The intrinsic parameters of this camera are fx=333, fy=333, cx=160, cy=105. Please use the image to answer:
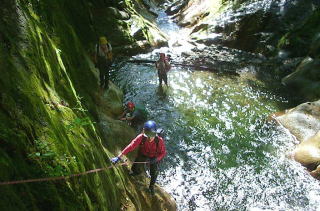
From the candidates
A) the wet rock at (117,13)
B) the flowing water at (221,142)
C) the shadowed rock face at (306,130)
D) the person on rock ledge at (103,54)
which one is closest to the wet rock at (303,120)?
the shadowed rock face at (306,130)

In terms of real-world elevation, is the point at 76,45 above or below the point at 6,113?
below

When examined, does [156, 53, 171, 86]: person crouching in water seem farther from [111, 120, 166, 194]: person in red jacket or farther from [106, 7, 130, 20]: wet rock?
[111, 120, 166, 194]: person in red jacket

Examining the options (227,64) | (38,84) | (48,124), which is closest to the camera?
(48,124)

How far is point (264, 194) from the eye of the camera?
9.85 m

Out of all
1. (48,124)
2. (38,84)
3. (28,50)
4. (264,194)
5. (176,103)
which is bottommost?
(264,194)

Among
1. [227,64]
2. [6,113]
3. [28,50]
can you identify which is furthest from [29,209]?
[227,64]

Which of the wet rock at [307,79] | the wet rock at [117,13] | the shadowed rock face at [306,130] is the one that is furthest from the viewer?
the wet rock at [117,13]

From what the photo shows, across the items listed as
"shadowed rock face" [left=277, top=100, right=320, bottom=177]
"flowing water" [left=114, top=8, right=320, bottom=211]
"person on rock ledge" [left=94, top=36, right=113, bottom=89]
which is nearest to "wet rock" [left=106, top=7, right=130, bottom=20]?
"flowing water" [left=114, top=8, right=320, bottom=211]

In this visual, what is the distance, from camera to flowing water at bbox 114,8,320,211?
382 inches

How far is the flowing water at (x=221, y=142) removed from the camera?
31.8 ft

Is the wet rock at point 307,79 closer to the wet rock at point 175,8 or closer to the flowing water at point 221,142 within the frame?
the flowing water at point 221,142

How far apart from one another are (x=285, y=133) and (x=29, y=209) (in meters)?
11.3

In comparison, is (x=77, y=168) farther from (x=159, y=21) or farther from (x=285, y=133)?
(x=159, y=21)

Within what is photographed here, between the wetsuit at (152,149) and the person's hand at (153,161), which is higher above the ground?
the wetsuit at (152,149)
